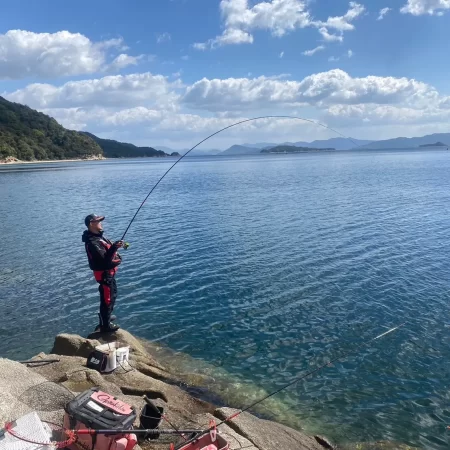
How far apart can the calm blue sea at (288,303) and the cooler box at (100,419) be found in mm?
4621

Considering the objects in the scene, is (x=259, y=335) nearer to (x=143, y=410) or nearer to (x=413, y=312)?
(x=413, y=312)

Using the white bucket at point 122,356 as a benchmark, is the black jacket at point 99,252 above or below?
above

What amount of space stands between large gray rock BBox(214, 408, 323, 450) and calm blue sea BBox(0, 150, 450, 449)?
0.91 m

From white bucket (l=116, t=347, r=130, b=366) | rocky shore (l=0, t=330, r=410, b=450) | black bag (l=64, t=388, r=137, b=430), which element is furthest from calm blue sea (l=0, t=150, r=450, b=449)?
black bag (l=64, t=388, r=137, b=430)

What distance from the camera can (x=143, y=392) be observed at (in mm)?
8969

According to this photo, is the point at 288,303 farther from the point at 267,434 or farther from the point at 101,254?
the point at 267,434

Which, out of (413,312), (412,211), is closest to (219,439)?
(413,312)

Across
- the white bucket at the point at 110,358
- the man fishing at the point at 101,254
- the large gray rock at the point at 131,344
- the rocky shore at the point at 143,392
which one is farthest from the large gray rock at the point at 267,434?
the man fishing at the point at 101,254

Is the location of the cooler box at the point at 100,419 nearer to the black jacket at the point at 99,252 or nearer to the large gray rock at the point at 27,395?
the large gray rock at the point at 27,395

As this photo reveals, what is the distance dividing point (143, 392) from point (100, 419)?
3.39 meters

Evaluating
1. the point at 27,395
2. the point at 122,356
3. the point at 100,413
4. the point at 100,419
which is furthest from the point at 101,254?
the point at 100,419

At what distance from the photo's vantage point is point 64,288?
18234 mm

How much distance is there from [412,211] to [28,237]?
2798 centimetres

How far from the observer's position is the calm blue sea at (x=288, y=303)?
10.0m
